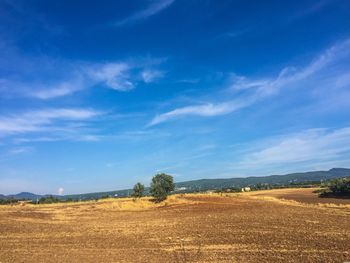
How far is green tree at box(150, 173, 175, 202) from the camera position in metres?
72.0

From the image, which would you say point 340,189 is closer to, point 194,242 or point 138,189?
point 138,189

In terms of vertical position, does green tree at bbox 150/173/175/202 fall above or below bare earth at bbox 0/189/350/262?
above

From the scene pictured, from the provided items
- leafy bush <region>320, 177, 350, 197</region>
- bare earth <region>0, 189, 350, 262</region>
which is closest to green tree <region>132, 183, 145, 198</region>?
leafy bush <region>320, 177, 350, 197</region>

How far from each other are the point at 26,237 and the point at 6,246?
4.26 m

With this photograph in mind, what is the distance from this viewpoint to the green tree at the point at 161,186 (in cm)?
7200

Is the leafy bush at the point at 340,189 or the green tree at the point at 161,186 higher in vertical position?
the green tree at the point at 161,186

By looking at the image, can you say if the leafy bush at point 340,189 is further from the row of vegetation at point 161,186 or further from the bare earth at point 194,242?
the bare earth at point 194,242

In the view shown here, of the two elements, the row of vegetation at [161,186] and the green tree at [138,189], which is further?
the green tree at [138,189]

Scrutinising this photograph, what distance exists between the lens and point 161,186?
72.8m

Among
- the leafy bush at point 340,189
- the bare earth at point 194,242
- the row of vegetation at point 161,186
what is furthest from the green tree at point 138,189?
the bare earth at point 194,242

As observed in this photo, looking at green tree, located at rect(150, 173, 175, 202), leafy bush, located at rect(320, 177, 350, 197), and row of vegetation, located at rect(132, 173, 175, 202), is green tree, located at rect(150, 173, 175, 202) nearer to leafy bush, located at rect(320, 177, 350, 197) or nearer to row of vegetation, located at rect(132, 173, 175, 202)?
row of vegetation, located at rect(132, 173, 175, 202)

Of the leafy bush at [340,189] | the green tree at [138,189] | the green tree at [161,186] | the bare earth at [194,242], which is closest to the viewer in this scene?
the bare earth at [194,242]

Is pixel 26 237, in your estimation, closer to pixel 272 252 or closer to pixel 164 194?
pixel 272 252

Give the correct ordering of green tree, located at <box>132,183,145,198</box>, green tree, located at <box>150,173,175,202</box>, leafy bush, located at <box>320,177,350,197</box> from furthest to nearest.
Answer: green tree, located at <box>132,183,145,198</box>
green tree, located at <box>150,173,175,202</box>
leafy bush, located at <box>320,177,350,197</box>
